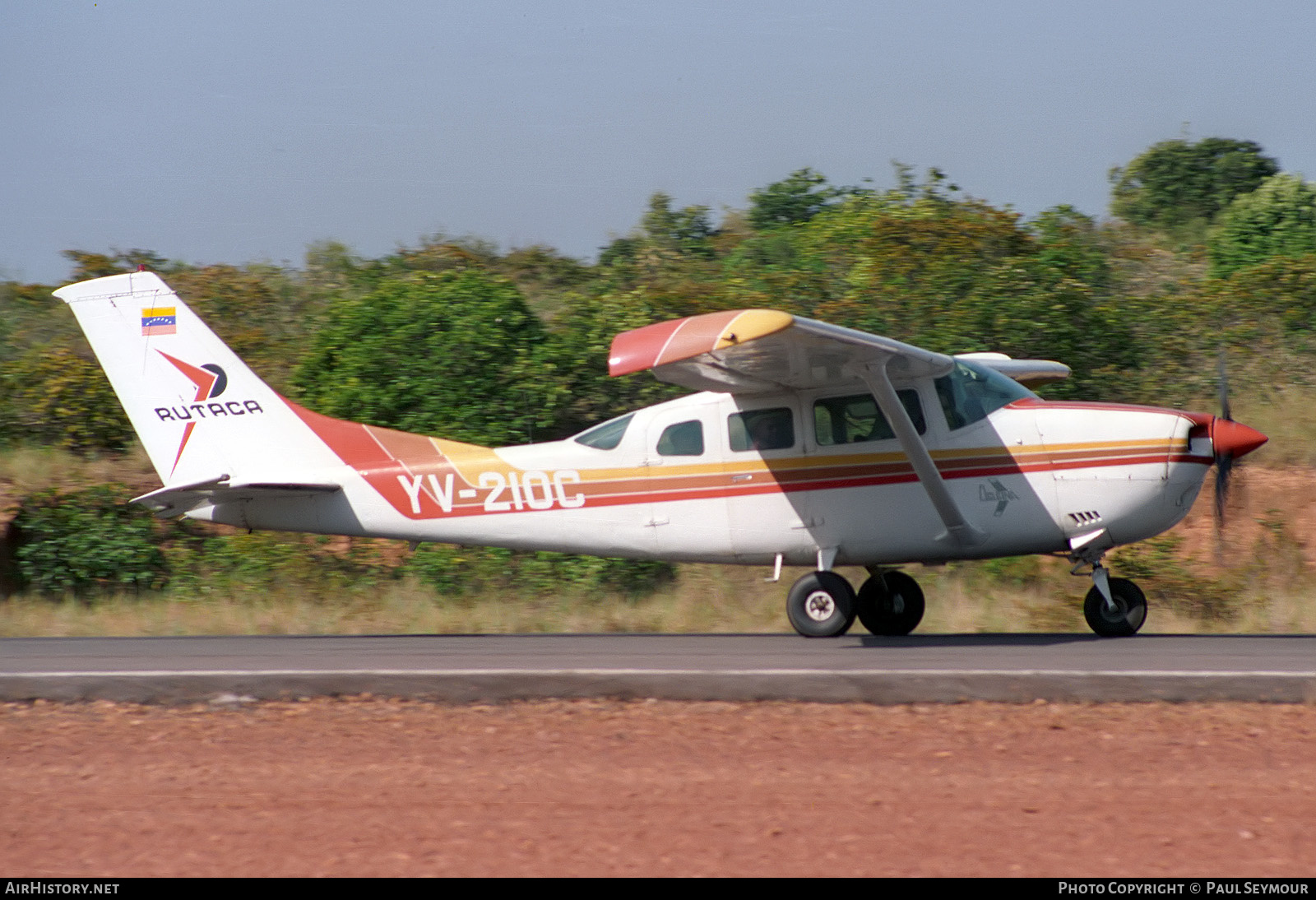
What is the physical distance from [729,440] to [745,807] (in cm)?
544

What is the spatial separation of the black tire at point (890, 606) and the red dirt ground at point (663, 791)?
12.0 feet

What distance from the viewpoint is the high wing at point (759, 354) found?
8.71 meters

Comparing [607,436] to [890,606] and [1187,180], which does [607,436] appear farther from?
[1187,180]

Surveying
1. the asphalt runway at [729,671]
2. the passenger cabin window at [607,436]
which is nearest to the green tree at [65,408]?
the asphalt runway at [729,671]

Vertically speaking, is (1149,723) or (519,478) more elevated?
(519,478)

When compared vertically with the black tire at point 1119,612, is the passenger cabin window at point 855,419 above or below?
above

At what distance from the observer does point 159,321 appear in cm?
1202

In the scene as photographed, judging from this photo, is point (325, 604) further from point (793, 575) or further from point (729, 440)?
point (729, 440)

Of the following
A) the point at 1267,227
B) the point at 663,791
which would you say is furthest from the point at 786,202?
the point at 663,791

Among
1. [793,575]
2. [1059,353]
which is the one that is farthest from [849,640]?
[1059,353]

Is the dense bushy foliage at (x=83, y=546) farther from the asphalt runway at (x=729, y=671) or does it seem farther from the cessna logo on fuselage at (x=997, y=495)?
the cessna logo on fuselage at (x=997, y=495)

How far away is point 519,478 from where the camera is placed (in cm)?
1152

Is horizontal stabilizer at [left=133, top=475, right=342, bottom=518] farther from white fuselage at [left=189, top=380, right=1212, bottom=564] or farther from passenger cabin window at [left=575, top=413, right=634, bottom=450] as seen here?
passenger cabin window at [left=575, top=413, right=634, bottom=450]

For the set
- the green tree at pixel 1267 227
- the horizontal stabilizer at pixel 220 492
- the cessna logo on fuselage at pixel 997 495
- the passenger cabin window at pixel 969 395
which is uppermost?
the green tree at pixel 1267 227
